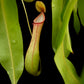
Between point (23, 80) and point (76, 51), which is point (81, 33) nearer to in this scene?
point (76, 51)

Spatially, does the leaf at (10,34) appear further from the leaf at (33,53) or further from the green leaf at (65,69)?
the green leaf at (65,69)

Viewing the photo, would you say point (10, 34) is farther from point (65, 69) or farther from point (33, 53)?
point (65, 69)

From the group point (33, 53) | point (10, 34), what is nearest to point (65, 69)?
point (33, 53)

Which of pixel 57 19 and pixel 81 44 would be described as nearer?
pixel 57 19

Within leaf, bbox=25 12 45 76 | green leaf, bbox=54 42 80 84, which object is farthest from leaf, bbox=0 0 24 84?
green leaf, bbox=54 42 80 84

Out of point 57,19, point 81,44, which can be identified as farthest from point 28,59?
point 81,44

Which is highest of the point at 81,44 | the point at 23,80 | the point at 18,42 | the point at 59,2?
the point at 59,2

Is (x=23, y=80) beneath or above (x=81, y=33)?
beneath

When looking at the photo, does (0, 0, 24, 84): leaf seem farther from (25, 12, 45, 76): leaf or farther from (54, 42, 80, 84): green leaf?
(54, 42, 80, 84): green leaf

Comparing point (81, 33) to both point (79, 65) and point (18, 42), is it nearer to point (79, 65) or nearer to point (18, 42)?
point (79, 65)

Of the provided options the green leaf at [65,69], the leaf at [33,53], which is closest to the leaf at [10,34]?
the leaf at [33,53]
